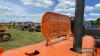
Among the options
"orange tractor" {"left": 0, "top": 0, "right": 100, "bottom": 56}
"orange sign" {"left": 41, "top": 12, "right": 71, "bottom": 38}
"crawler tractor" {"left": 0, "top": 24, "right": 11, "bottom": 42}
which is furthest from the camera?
"crawler tractor" {"left": 0, "top": 24, "right": 11, "bottom": 42}

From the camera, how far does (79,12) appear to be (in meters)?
2.16

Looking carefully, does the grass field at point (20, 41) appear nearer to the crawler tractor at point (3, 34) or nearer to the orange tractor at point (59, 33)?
the crawler tractor at point (3, 34)

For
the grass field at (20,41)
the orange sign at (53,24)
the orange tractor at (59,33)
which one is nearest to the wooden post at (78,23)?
the orange tractor at (59,33)

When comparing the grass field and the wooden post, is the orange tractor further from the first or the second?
the grass field

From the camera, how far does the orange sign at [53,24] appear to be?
8.45ft

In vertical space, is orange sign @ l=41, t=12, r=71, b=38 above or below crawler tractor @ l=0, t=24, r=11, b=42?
above

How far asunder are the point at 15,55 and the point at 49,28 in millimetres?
795

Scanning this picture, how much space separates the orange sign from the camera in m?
2.58

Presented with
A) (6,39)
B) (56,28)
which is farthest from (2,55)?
(6,39)

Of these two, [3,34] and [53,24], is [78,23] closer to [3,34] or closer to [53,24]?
[53,24]

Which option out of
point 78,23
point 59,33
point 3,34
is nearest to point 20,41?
point 3,34

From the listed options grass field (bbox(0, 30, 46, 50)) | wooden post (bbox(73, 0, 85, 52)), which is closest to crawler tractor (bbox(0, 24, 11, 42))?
grass field (bbox(0, 30, 46, 50))

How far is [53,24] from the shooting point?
278 cm

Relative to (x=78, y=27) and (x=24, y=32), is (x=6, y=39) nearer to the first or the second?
(x=24, y=32)
